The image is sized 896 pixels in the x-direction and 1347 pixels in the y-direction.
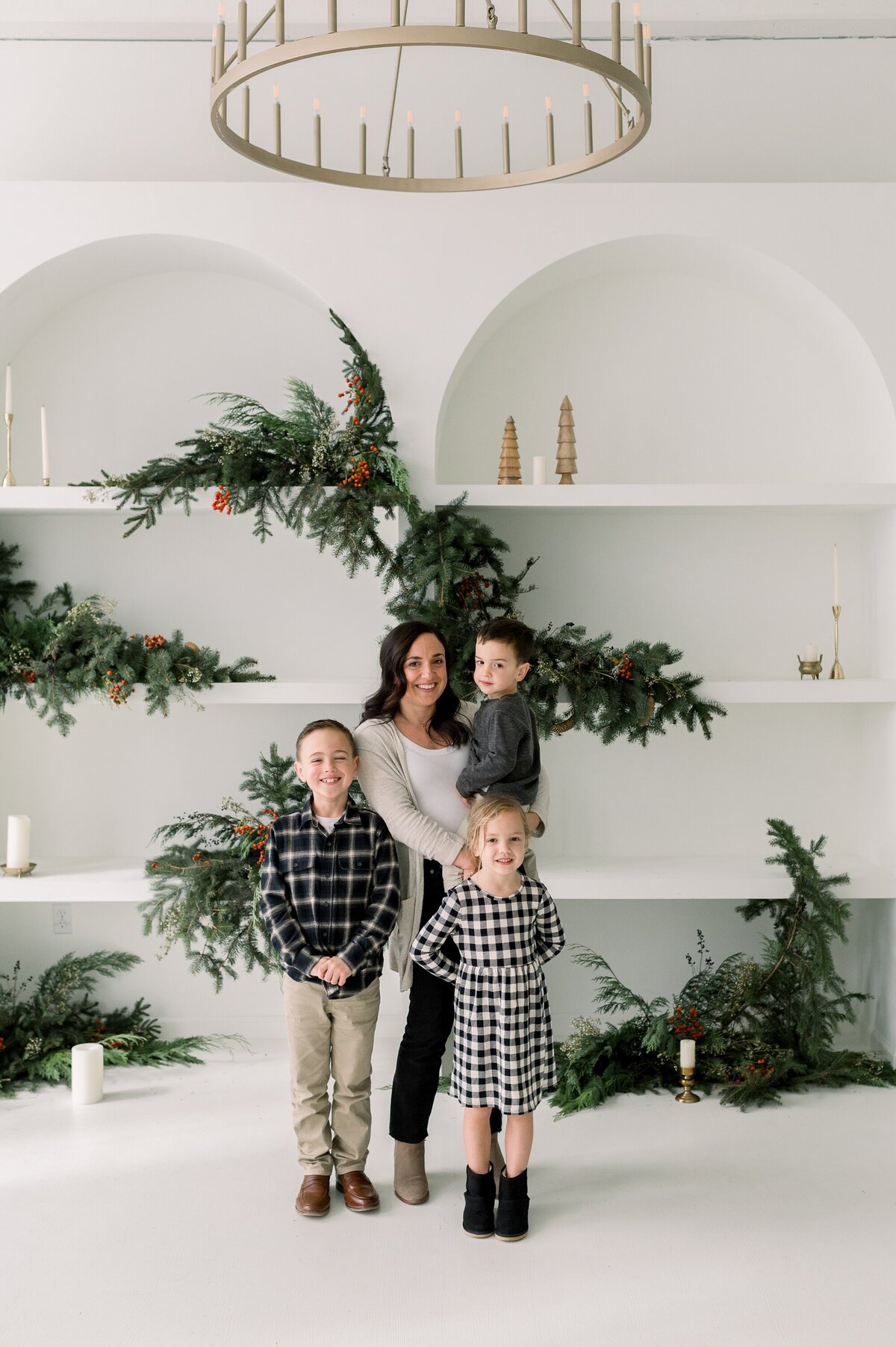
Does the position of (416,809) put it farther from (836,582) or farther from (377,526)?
(836,582)

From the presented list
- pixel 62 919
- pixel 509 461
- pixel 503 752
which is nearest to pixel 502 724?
pixel 503 752

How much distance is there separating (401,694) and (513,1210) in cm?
129

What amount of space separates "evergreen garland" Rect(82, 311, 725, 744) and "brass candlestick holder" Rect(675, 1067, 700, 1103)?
1.07 m

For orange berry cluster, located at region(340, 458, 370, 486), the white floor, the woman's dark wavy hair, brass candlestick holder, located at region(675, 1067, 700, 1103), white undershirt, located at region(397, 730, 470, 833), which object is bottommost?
the white floor

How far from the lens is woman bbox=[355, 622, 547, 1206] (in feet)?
9.62

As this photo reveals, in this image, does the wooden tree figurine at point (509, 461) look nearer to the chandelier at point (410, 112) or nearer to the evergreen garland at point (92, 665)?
the chandelier at point (410, 112)

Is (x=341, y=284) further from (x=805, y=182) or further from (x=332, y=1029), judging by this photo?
(x=332, y=1029)

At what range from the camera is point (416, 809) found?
293 centimetres

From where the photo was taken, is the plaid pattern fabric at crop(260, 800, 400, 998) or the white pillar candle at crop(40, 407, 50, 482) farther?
the white pillar candle at crop(40, 407, 50, 482)

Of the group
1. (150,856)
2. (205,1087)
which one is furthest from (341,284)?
(205,1087)

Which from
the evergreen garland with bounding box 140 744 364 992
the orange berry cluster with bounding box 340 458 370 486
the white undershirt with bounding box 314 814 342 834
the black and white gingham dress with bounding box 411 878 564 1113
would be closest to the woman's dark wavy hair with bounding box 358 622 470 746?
the white undershirt with bounding box 314 814 342 834

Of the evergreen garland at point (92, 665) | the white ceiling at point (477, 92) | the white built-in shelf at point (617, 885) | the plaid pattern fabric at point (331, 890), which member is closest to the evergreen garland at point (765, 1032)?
the white built-in shelf at point (617, 885)

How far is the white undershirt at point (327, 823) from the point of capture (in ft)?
9.55

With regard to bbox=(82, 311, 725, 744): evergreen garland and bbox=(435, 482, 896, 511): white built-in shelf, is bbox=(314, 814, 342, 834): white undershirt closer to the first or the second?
bbox=(82, 311, 725, 744): evergreen garland
